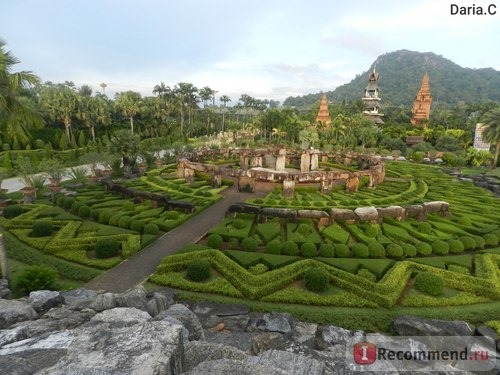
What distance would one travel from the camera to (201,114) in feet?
324

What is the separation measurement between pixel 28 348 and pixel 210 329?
6.77 meters

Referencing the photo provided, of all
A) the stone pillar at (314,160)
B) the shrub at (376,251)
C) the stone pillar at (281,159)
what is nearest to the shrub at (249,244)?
the shrub at (376,251)

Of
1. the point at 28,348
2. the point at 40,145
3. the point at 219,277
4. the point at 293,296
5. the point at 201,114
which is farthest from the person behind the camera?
the point at 201,114

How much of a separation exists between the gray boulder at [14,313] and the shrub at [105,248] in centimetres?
644

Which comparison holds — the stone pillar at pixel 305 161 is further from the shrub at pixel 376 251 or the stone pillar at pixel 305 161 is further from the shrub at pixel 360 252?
the shrub at pixel 360 252

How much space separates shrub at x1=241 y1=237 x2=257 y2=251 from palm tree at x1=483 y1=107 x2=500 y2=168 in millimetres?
52299

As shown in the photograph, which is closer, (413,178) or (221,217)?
(221,217)

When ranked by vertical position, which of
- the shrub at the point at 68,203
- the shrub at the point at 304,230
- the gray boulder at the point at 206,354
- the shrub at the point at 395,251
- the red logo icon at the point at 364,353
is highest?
the shrub at the point at 68,203

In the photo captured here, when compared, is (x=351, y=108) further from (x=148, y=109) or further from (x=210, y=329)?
(x=210, y=329)

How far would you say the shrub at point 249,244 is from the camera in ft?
62.1

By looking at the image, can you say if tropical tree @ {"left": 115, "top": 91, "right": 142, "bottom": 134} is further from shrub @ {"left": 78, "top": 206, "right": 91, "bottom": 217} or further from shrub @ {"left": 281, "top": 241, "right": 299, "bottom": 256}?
shrub @ {"left": 281, "top": 241, "right": 299, "bottom": 256}

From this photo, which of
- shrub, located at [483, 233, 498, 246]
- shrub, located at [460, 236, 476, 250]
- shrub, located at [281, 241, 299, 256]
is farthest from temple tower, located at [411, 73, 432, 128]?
shrub, located at [281, 241, 299, 256]

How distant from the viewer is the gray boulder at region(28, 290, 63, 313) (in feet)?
39.3

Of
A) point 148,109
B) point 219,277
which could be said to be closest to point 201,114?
point 148,109
